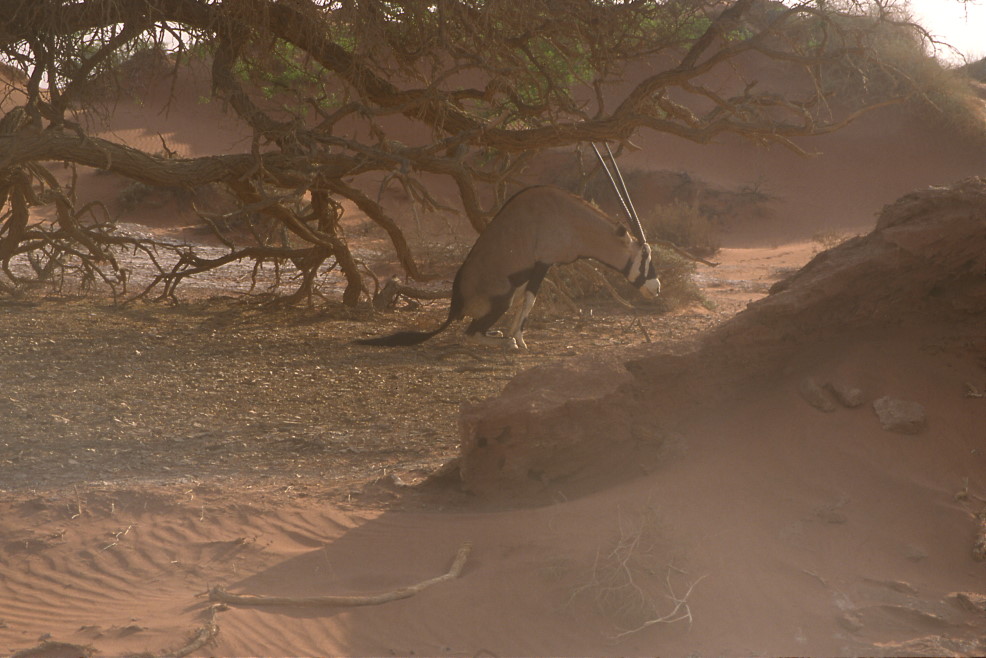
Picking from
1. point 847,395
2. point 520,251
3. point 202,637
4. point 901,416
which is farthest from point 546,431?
point 520,251

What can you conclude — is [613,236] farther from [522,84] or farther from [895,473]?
[895,473]

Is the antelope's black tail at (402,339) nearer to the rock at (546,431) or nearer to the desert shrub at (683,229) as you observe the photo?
the rock at (546,431)

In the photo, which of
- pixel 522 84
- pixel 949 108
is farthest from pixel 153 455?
pixel 949 108

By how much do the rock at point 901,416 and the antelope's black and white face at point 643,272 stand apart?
496 cm

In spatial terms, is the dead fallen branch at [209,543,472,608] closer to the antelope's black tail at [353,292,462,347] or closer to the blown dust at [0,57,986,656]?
the blown dust at [0,57,986,656]

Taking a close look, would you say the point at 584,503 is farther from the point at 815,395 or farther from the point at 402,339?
the point at 402,339

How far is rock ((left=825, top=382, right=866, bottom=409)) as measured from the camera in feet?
14.6

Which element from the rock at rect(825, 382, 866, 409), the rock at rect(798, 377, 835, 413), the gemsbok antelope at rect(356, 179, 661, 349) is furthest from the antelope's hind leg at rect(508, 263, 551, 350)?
the rock at rect(825, 382, 866, 409)

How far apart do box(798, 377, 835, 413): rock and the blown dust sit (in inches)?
1.2

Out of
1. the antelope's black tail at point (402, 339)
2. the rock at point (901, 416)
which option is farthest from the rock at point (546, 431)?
the antelope's black tail at point (402, 339)

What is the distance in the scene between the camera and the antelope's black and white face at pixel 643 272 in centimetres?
923

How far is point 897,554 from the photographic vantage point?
3.67 metres

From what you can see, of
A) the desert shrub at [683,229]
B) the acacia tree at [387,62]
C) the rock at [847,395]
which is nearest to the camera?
the rock at [847,395]

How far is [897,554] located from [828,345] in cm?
141
